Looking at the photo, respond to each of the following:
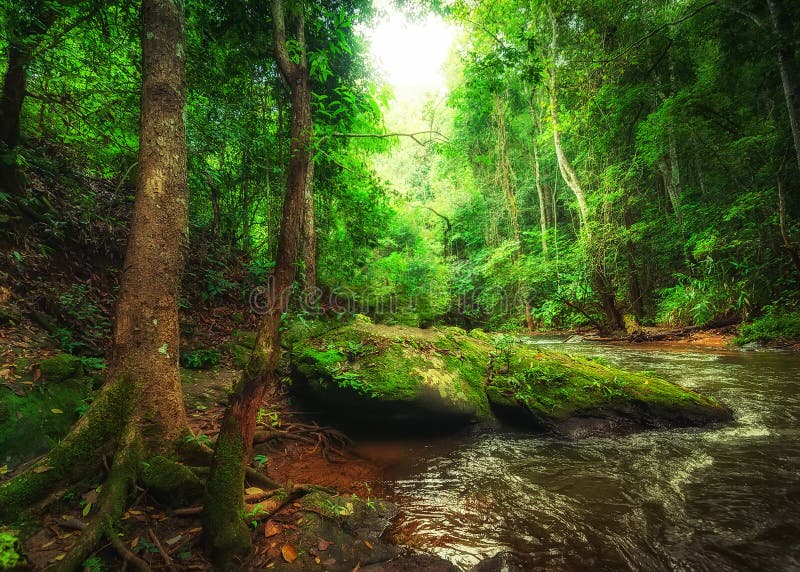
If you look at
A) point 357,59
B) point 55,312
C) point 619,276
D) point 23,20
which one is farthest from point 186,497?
point 619,276

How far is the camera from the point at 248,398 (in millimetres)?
2283

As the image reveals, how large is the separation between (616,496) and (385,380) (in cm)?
267

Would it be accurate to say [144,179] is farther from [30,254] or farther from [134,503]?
[30,254]

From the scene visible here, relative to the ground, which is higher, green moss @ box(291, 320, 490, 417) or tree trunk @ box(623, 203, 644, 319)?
tree trunk @ box(623, 203, 644, 319)

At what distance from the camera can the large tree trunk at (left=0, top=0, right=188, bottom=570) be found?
2.26 metres

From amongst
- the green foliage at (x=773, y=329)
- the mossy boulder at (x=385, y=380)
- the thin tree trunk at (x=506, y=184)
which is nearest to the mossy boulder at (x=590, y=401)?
the mossy boulder at (x=385, y=380)

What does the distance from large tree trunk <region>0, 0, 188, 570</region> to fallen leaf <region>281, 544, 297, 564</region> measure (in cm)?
101

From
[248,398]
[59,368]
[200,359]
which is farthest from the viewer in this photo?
[200,359]

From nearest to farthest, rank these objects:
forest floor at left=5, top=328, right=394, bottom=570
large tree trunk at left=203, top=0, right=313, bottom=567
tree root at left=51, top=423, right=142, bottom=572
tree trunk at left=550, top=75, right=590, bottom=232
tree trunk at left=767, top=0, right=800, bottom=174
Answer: tree root at left=51, top=423, right=142, bottom=572 < forest floor at left=5, top=328, right=394, bottom=570 < large tree trunk at left=203, top=0, right=313, bottom=567 < tree trunk at left=767, top=0, right=800, bottom=174 < tree trunk at left=550, top=75, right=590, bottom=232

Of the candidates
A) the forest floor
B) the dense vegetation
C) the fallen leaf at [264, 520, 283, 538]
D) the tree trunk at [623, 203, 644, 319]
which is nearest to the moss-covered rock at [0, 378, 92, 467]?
the forest floor

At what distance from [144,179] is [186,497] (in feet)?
8.60

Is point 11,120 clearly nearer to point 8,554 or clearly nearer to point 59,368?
point 59,368

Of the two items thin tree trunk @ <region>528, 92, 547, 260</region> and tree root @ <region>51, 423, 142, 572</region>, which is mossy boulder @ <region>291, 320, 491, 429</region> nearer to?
tree root @ <region>51, 423, 142, 572</region>

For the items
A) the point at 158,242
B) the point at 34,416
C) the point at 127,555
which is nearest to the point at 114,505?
the point at 127,555
